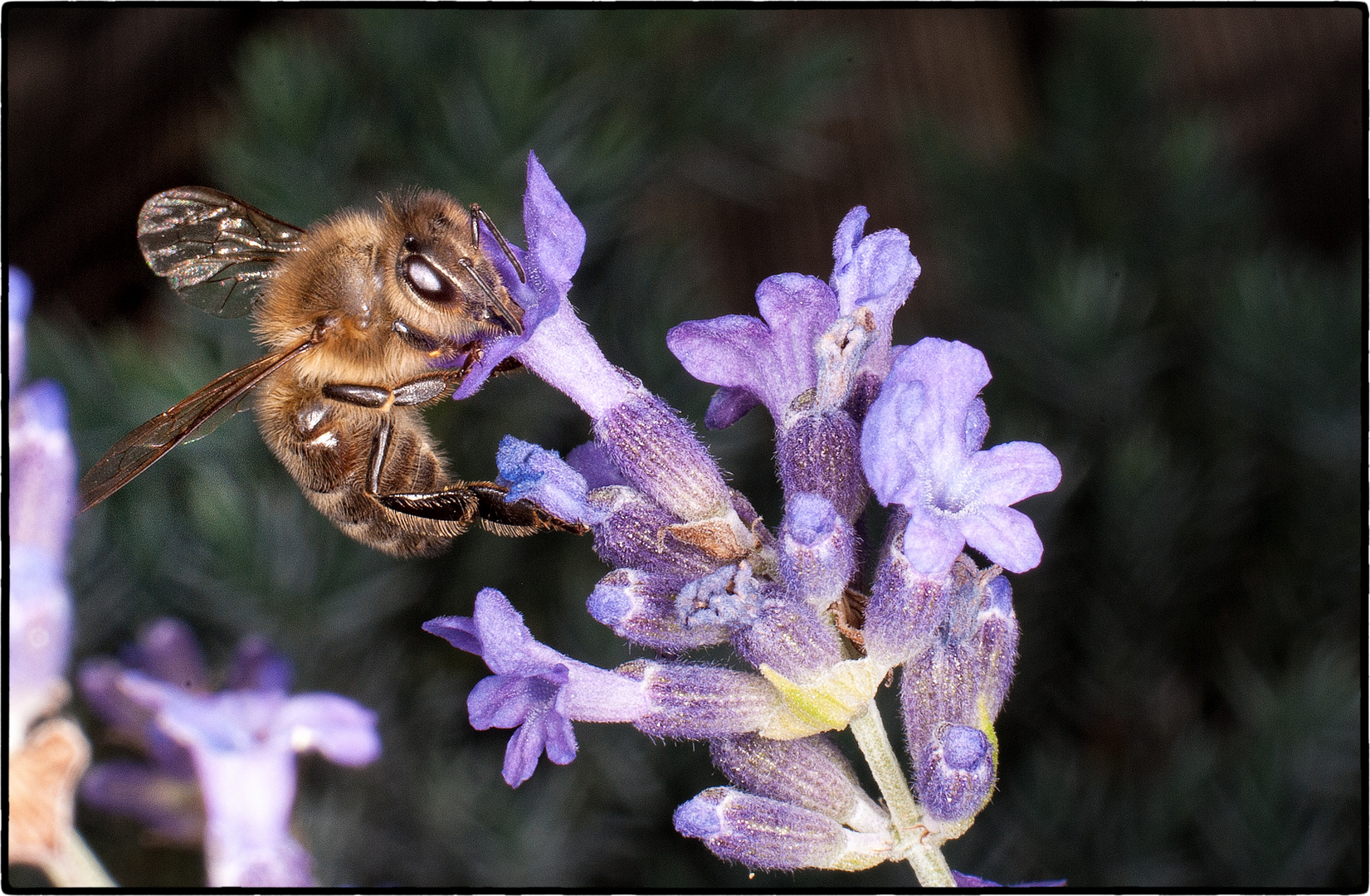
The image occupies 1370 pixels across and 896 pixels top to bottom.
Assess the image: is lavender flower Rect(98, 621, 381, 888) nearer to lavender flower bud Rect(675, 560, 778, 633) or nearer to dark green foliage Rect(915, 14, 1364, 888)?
lavender flower bud Rect(675, 560, 778, 633)

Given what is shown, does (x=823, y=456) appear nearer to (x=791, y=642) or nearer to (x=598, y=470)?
(x=791, y=642)

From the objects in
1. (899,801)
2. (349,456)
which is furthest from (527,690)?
(349,456)

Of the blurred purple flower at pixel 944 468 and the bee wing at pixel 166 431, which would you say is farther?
the bee wing at pixel 166 431

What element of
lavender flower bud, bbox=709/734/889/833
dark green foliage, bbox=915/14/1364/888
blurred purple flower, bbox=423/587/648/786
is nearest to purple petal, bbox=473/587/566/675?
blurred purple flower, bbox=423/587/648/786

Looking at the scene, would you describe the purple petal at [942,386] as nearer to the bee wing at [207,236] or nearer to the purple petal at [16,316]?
the bee wing at [207,236]

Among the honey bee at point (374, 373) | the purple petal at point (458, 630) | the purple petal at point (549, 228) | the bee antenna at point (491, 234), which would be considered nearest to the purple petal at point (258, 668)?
the honey bee at point (374, 373)

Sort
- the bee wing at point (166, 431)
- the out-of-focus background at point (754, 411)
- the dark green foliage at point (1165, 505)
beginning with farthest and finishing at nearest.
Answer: the dark green foliage at point (1165, 505) < the out-of-focus background at point (754, 411) < the bee wing at point (166, 431)

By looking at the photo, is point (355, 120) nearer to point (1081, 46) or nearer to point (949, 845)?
point (1081, 46)
